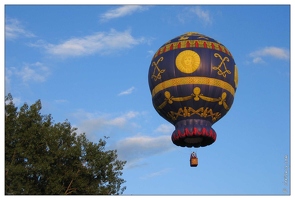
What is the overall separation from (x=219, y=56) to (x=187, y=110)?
3.79 metres

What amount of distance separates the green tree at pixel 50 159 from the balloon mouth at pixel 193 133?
5588 mm

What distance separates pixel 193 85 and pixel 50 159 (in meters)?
9.66

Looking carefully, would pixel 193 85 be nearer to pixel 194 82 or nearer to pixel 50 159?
pixel 194 82

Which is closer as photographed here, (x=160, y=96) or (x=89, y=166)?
(x=160, y=96)

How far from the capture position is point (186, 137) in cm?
3559

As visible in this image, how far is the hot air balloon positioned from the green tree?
18.9 ft

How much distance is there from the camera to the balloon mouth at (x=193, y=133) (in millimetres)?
35188

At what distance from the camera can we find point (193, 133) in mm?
35094

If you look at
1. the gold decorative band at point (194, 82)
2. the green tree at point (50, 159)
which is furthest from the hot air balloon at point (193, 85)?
the green tree at point (50, 159)

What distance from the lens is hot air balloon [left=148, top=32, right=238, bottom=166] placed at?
35156mm
